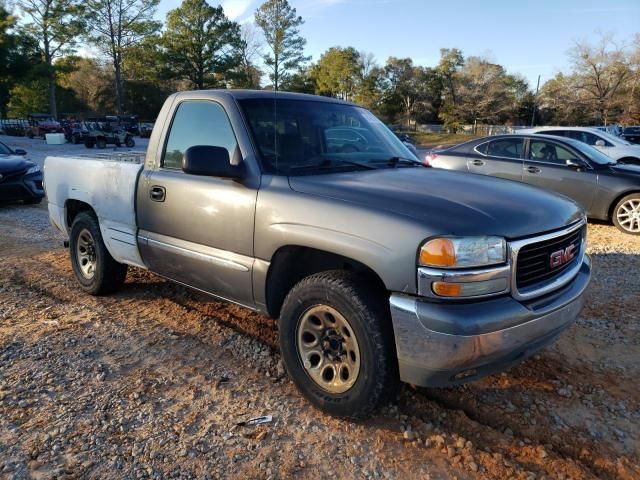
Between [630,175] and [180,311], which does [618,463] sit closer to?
[180,311]

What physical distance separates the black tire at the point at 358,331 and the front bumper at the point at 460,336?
10cm

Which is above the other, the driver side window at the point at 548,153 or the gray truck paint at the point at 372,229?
the driver side window at the point at 548,153

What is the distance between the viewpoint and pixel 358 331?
101 inches

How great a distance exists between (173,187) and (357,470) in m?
2.29

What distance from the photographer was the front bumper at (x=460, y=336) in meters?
2.32

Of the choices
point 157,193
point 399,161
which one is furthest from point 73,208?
point 399,161

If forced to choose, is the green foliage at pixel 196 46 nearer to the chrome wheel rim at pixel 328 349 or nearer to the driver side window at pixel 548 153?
the driver side window at pixel 548 153

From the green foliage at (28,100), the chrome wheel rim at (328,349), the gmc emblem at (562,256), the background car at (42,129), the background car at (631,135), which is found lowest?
the chrome wheel rim at (328,349)

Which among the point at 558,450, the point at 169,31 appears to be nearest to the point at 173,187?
the point at 558,450

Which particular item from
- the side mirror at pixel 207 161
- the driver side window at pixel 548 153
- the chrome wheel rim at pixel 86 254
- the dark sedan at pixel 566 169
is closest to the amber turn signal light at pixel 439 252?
the side mirror at pixel 207 161

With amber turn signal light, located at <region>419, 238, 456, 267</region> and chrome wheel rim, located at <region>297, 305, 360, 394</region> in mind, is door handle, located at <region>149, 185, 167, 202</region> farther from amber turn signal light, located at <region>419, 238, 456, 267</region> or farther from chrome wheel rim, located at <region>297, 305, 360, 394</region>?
amber turn signal light, located at <region>419, 238, 456, 267</region>

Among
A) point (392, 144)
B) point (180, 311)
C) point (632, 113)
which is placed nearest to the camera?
point (392, 144)

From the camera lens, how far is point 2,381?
317 cm

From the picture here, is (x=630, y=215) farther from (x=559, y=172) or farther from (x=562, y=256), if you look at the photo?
(x=562, y=256)
